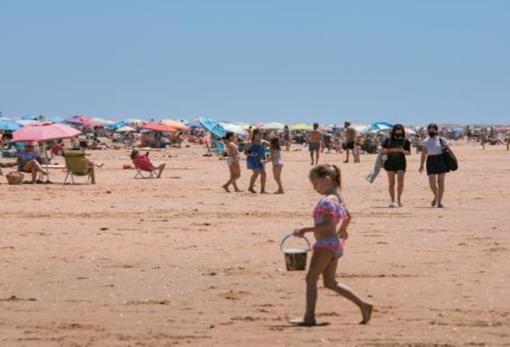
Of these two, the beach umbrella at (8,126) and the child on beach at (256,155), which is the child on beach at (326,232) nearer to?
the child on beach at (256,155)

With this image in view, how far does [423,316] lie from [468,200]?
12362 mm

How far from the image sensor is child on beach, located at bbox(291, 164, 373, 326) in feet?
25.8

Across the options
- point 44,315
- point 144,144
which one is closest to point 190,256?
point 44,315

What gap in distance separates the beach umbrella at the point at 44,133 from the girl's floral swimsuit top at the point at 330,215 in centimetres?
1943

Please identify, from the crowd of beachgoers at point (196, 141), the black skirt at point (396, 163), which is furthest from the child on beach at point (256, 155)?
the black skirt at point (396, 163)

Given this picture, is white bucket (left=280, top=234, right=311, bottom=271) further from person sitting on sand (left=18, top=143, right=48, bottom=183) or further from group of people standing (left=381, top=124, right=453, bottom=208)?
person sitting on sand (left=18, top=143, right=48, bottom=183)

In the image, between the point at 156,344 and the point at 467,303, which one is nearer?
the point at 156,344

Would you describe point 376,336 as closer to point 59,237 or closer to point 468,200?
point 59,237

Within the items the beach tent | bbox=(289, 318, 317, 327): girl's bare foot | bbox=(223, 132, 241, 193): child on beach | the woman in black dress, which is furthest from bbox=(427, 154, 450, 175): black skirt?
the beach tent

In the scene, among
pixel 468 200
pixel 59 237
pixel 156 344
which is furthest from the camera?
pixel 468 200

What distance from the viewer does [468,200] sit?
2034 centimetres

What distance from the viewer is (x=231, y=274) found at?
34.7ft

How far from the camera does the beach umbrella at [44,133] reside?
26.7m

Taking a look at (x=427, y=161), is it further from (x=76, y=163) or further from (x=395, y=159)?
(x=76, y=163)
